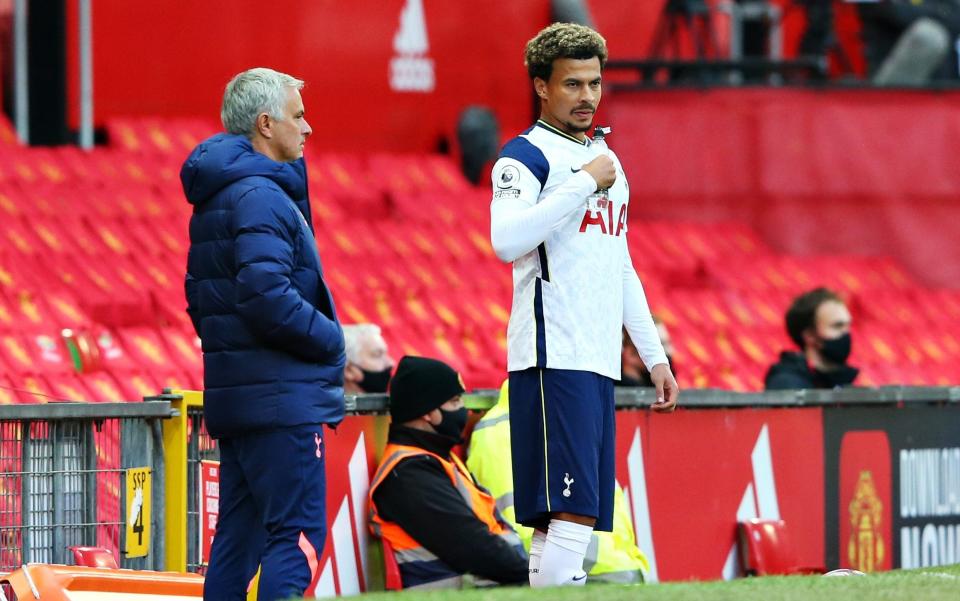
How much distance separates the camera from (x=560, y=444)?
15.4 ft

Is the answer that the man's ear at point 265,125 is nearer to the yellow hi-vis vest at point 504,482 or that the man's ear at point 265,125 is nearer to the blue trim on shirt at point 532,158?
the blue trim on shirt at point 532,158

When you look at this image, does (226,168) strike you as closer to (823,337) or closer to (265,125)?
(265,125)

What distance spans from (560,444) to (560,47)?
1.03m

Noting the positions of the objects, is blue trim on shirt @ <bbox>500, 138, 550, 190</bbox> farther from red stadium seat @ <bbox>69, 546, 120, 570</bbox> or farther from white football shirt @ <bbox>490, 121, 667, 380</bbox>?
red stadium seat @ <bbox>69, 546, 120, 570</bbox>

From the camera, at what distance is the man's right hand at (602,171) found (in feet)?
15.5

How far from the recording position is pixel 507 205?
475 centimetres

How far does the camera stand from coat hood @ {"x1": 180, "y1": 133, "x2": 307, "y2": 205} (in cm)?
482

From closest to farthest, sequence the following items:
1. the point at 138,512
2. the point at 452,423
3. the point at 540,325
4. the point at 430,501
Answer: the point at 540,325
the point at 138,512
the point at 430,501
the point at 452,423

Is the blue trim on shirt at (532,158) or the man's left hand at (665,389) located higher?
the blue trim on shirt at (532,158)

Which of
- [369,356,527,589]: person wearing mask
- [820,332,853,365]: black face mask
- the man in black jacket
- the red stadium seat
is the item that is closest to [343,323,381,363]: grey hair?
[369,356,527,589]: person wearing mask

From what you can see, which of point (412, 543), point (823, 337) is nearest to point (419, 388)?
point (412, 543)

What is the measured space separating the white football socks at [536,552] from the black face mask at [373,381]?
291 centimetres

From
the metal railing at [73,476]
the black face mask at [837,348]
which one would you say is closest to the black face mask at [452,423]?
the metal railing at [73,476]

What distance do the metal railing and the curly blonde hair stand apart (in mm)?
1615
